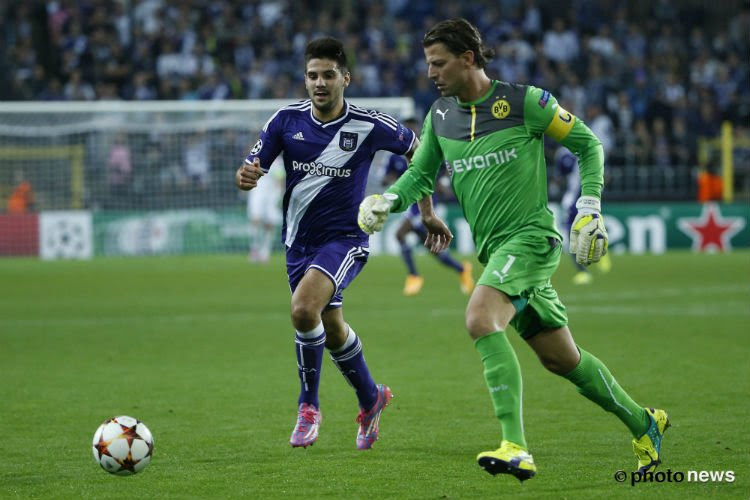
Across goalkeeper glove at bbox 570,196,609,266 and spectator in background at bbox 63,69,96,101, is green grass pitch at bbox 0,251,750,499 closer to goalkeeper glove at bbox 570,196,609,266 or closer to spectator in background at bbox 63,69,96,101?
goalkeeper glove at bbox 570,196,609,266

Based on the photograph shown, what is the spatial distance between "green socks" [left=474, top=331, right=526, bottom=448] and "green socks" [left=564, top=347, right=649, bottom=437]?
59cm

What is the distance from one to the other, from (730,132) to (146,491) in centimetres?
2337

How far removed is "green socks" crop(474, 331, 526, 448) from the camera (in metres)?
5.23

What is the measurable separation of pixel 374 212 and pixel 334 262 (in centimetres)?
126

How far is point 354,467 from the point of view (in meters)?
6.18

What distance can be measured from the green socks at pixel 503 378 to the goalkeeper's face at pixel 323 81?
2.14 m

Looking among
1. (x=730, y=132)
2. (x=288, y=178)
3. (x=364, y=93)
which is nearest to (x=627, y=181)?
(x=730, y=132)

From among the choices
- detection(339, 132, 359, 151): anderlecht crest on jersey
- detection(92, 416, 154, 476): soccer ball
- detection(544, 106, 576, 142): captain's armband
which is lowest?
detection(92, 416, 154, 476): soccer ball

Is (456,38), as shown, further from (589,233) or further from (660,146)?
(660,146)

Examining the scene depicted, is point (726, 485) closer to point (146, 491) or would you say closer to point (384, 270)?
point (146, 491)

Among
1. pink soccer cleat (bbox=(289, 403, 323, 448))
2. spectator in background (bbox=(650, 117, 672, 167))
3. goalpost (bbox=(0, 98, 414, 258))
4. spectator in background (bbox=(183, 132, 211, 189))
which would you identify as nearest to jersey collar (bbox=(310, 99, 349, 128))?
pink soccer cleat (bbox=(289, 403, 323, 448))

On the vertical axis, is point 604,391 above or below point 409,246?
above

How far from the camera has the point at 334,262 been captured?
690 centimetres

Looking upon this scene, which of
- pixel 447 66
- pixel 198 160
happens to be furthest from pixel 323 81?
pixel 198 160
